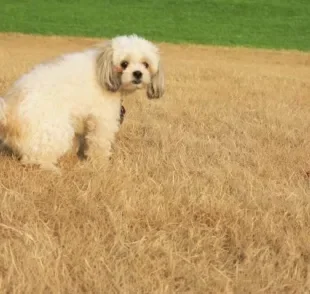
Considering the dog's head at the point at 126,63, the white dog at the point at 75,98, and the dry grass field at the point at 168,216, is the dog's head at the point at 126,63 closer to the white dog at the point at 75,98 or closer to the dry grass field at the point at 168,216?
the white dog at the point at 75,98

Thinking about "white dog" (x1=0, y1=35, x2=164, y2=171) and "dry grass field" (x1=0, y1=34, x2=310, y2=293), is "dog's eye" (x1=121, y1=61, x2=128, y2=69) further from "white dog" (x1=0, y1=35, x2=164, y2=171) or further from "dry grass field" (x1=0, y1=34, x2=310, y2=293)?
"dry grass field" (x1=0, y1=34, x2=310, y2=293)

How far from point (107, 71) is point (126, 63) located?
0.19m

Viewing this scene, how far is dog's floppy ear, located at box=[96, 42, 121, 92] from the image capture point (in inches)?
207

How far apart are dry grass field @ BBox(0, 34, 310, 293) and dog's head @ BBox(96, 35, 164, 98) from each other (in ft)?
1.87

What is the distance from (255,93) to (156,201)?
5.88 m

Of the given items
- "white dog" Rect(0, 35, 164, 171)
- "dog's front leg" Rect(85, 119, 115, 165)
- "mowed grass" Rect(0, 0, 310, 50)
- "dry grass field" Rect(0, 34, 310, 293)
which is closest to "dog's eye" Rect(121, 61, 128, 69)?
"white dog" Rect(0, 35, 164, 171)

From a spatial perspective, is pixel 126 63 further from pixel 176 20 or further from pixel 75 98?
pixel 176 20

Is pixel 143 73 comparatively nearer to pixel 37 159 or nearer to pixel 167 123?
pixel 37 159

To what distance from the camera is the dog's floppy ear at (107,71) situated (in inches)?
207

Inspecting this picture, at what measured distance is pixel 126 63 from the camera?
534 centimetres

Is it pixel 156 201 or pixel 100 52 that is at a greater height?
pixel 100 52

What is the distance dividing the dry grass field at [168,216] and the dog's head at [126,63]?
1.87 ft

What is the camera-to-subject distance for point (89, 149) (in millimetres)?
5449

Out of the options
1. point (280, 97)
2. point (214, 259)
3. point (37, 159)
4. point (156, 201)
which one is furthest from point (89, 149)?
point (280, 97)
